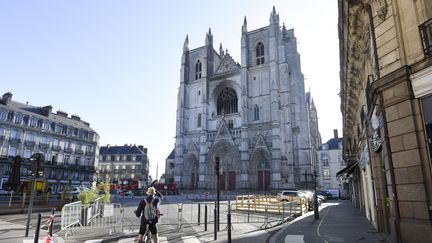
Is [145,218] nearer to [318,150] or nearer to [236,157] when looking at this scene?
[236,157]

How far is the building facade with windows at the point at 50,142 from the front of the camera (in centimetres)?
3625

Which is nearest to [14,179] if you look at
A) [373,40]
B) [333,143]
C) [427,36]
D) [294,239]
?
[294,239]

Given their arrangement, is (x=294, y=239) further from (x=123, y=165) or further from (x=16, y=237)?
(x=123, y=165)

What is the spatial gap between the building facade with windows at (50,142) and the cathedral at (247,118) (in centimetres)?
1550

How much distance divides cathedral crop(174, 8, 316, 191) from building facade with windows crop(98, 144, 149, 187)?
2485 centimetres

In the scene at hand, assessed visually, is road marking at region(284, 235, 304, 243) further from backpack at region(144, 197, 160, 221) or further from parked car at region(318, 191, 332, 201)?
parked car at region(318, 191, 332, 201)

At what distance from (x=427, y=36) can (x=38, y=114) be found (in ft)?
155

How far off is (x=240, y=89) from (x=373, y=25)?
37955 millimetres

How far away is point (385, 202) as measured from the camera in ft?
28.2

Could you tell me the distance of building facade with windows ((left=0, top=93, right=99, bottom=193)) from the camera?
3625cm

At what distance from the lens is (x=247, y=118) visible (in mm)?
42344

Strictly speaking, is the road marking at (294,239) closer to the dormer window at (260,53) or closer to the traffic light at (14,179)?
the traffic light at (14,179)

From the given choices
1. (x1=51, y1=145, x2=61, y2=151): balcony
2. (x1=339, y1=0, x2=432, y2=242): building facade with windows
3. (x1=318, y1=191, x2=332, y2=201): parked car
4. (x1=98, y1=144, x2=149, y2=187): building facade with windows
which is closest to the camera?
(x1=339, y1=0, x2=432, y2=242): building facade with windows

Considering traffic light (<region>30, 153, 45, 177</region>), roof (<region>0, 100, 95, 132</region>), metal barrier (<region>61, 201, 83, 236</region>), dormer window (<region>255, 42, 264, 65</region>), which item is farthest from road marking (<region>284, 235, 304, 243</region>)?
roof (<region>0, 100, 95, 132</region>)
